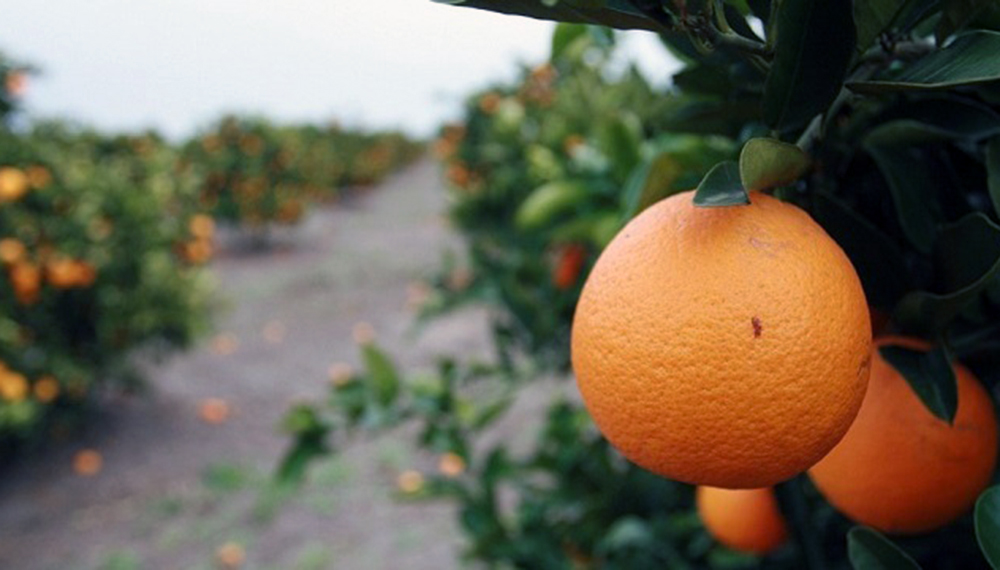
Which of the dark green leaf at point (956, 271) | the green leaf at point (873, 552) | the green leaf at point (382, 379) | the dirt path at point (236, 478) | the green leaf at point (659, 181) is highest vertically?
the green leaf at point (659, 181)

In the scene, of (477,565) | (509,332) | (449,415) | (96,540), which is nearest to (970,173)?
(449,415)

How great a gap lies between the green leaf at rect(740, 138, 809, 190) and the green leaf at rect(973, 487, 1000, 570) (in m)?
0.21

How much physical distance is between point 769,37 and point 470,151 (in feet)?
Answer: 13.1

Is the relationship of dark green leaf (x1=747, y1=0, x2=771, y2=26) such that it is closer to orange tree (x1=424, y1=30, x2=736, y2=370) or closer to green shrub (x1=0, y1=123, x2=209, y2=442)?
orange tree (x1=424, y1=30, x2=736, y2=370)

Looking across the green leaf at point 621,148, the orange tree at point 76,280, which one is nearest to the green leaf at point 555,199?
the green leaf at point 621,148

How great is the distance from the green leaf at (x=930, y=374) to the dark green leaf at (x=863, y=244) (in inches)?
1.8

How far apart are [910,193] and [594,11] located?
11.1 inches

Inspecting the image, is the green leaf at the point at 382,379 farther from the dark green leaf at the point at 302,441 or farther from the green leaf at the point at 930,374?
the green leaf at the point at 930,374

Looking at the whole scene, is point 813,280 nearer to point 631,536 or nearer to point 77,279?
point 631,536

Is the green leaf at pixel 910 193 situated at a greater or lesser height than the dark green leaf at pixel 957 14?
lesser

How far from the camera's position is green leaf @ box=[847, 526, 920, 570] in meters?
0.52

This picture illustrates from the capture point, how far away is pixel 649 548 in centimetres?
126

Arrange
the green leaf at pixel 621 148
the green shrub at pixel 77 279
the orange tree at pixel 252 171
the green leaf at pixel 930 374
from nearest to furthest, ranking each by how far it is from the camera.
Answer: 1. the green leaf at pixel 930 374
2. the green leaf at pixel 621 148
3. the green shrub at pixel 77 279
4. the orange tree at pixel 252 171

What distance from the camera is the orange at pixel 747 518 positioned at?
2.48ft
